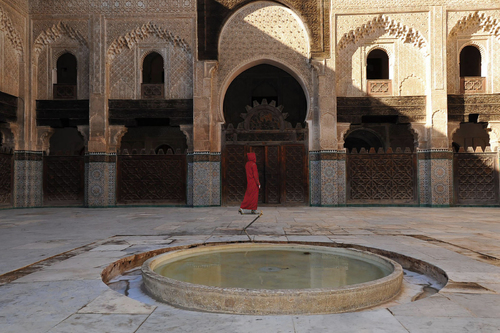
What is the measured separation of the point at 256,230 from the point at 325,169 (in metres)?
5.20

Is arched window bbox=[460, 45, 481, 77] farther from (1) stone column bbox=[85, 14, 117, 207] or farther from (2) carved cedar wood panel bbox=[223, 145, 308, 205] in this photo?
(1) stone column bbox=[85, 14, 117, 207]

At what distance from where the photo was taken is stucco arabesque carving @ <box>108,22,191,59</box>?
10570mm

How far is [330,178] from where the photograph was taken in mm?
10195

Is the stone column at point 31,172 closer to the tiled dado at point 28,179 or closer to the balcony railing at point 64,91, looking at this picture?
the tiled dado at point 28,179

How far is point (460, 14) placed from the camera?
1024 centimetres

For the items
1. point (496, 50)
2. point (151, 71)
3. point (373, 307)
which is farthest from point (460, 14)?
point (373, 307)

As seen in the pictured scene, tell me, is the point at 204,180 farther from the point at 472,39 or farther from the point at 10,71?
the point at 472,39

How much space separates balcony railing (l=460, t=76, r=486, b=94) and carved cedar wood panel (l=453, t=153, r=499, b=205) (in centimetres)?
166

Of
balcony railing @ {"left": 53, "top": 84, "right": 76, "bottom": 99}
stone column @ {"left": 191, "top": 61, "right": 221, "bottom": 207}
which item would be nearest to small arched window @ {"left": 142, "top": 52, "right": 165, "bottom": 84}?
balcony railing @ {"left": 53, "top": 84, "right": 76, "bottom": 99}

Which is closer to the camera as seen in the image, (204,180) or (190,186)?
(204,180)

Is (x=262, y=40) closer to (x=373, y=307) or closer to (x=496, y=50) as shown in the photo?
(x=496, y=50)

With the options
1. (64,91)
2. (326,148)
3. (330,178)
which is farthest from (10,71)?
(330,178)

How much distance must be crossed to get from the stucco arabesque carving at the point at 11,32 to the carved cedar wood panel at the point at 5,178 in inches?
108

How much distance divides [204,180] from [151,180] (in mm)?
1585
